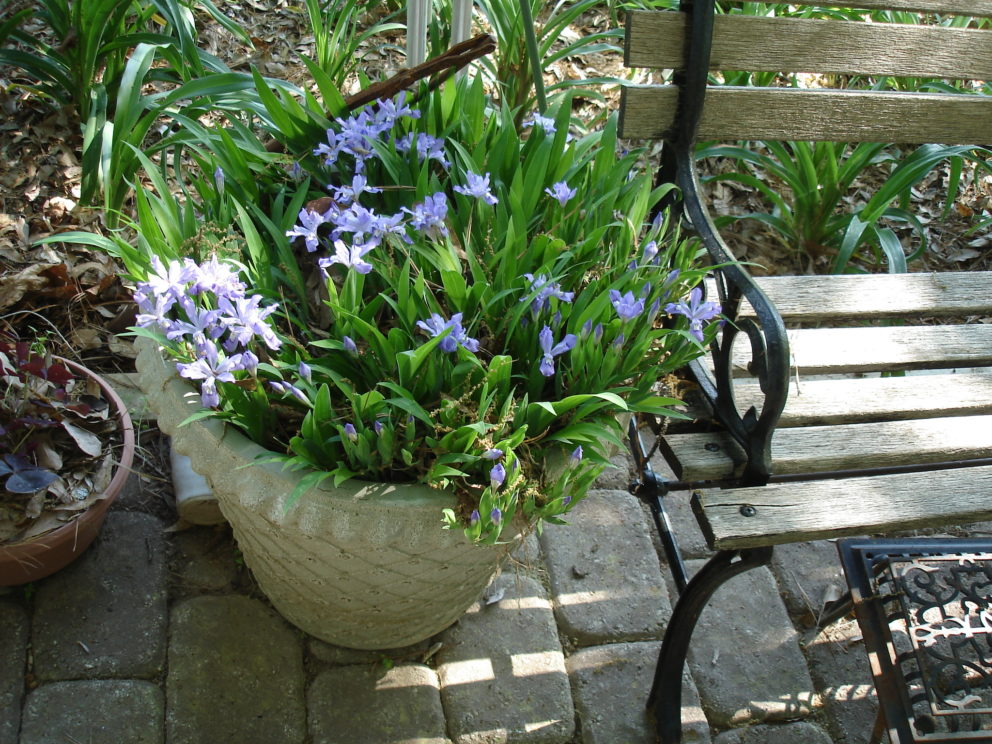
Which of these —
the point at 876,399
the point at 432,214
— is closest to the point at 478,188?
the point at 432,214

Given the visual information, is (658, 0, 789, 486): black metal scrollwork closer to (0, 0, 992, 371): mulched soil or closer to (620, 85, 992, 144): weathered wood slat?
(620, 85, 992, 144): weathered wood slat

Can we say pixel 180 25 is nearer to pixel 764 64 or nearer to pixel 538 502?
pixel 764 64

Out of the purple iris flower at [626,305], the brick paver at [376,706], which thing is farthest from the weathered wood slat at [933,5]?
the brick paver at [376,706]

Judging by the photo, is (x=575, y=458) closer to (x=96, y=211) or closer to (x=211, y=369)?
(x=211, y=369)

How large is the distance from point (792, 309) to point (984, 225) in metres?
1.63

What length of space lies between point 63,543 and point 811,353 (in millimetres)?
1539

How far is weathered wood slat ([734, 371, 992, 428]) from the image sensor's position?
1791mm

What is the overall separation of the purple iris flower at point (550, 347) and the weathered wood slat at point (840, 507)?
14.8 inches

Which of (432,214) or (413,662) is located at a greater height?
(432,214)

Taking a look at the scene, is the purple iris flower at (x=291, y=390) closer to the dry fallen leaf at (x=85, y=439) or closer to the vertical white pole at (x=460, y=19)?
→ the dry fallen leaf at (x=85, y=439)

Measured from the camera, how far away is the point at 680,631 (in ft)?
5.78

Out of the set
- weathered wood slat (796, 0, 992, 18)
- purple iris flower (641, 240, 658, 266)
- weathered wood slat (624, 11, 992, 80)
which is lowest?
purple iris flower (641, 240, 658, 266)

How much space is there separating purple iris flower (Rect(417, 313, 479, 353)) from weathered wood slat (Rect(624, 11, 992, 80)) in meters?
0.73

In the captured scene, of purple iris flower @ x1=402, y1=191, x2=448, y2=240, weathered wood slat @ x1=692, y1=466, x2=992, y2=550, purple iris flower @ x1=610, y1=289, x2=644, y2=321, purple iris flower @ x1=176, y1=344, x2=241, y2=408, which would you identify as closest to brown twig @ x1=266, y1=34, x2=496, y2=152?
purple iris flower @ x1=402, y1=191, x2=448, y2=240
